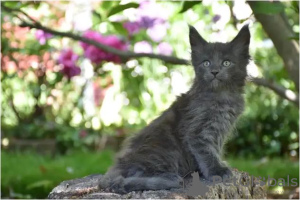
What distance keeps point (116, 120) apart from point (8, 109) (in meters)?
1.71

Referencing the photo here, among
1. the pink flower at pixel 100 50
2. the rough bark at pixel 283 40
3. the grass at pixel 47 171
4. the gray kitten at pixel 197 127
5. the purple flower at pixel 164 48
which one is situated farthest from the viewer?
the purple flower at pixel 164 48

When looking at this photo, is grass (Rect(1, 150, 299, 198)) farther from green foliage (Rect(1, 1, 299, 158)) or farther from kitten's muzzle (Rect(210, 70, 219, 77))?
kitten's muzzle (Rect(210, 70, 219, 77))

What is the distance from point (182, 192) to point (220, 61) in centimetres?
77

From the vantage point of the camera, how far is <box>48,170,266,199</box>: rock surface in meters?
2.37

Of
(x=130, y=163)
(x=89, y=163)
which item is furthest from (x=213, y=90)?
(x=89, y=163)

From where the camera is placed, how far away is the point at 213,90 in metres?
2.81

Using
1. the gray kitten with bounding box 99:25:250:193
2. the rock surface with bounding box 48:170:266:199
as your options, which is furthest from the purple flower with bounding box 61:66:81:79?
the gray kitten with bounding box 99:25:250:193

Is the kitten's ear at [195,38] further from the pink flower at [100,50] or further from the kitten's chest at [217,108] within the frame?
the pink flower at [100,50]

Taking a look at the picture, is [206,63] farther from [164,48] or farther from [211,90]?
[164,48]

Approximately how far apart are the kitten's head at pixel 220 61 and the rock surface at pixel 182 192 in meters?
0.53

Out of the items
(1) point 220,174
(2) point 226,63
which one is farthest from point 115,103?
(1) point 220,174

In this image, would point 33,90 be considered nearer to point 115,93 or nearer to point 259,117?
point 115,93

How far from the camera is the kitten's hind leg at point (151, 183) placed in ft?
7.94

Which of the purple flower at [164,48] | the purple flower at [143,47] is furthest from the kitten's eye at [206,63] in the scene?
the purple flower at [164,48]
